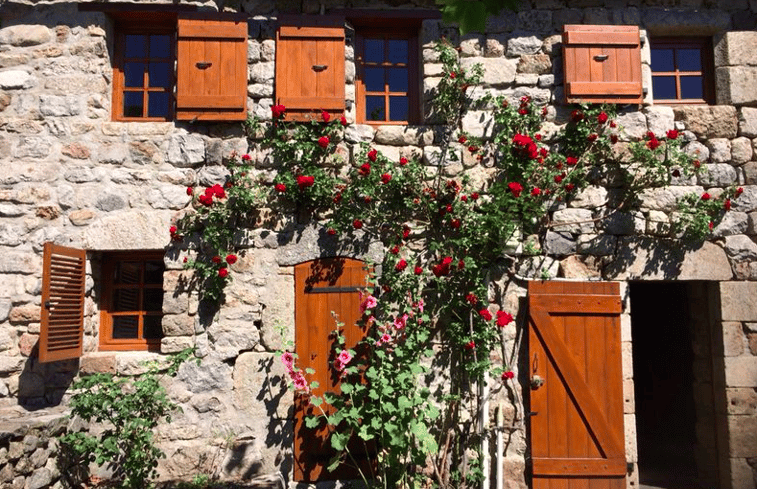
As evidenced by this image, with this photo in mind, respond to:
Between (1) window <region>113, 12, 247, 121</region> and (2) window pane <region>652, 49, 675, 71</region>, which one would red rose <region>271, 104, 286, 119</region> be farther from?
(2) window pane <region>652, 49, 675, 71</region>

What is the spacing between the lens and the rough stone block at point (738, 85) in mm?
4969

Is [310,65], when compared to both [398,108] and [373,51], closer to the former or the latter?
[373,51]

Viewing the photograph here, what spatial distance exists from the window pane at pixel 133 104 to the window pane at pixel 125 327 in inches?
67.5

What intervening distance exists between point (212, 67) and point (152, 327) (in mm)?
2178

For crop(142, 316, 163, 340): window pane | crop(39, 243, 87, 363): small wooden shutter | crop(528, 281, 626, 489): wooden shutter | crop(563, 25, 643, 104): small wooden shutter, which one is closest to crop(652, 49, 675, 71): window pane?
crop(563, 25, 643, 104): small wooden shutter

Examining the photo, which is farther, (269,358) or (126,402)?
(269,358)

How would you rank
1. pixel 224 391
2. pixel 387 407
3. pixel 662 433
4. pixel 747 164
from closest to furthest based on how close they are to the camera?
pixel 387 407, pixel 224 391, pixel 747 164, pixel 662 433

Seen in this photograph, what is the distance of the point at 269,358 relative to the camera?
4660mm

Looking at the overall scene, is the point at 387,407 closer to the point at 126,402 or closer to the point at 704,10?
the point at 126,402

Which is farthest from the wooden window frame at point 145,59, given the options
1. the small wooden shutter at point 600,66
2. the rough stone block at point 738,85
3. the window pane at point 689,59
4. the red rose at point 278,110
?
the rough stone block at point 738,85

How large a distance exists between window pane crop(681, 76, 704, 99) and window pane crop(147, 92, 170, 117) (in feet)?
14.6

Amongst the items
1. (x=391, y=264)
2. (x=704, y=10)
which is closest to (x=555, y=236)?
(x=391, y=264)

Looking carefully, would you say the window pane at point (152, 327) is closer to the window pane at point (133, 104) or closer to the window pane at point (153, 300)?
the window pane at point (153, 300)

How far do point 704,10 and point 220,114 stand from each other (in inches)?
163
